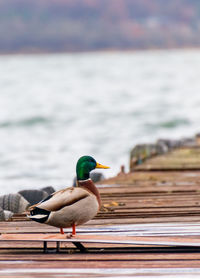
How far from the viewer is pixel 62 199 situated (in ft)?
13.9

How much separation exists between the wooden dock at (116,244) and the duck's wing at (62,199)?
0.86 feet

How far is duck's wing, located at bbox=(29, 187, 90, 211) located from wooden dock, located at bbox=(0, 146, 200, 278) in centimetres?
26

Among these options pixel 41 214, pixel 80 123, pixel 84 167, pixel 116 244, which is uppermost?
pixel 80 123

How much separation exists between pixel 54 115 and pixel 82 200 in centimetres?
3152

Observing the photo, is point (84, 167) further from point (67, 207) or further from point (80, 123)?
point (80, 123)

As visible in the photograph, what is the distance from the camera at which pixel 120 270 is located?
4.02 m

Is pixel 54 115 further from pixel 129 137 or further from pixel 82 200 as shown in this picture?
pixel 82 200

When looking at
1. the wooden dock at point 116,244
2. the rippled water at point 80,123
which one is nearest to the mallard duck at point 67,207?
the wooden dock at point 116,244

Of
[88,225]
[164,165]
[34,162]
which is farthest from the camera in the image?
[34,162]

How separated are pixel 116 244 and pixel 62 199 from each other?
2.01ft

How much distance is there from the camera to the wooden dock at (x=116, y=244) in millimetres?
4047

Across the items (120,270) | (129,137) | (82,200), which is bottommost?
(120,270)

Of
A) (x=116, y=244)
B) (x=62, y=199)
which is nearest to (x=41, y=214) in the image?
(x=62, y=199)

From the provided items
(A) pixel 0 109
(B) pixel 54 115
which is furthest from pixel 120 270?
(A) pixel 0 109
